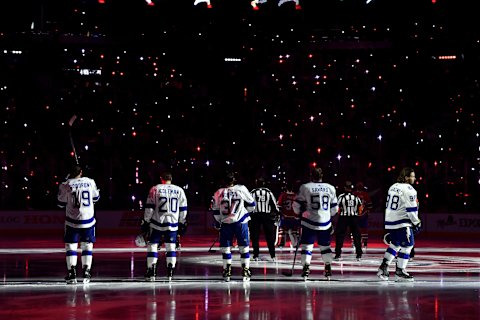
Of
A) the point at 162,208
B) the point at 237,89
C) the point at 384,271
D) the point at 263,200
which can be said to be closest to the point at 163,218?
the point at 162,208

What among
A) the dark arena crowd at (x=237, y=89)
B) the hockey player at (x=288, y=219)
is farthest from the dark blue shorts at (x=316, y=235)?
the dark arena crowd at (x=237, y=89)

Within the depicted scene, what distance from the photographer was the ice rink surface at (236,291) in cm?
1173

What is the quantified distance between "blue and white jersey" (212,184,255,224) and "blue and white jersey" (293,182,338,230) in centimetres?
91

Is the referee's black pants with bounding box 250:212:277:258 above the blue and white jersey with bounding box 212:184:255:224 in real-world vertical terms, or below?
below

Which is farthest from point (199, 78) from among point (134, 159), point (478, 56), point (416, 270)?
point (416, 270)

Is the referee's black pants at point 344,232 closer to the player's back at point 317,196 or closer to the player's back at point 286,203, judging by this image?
the player's back at point 286,203

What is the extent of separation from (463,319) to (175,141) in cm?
2990

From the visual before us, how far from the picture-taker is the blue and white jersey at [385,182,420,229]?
16188 millimetres

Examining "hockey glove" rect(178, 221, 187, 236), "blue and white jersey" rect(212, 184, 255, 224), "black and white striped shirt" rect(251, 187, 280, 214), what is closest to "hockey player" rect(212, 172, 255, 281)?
"blue and white jersey" rect(212, 184, 255, 224)

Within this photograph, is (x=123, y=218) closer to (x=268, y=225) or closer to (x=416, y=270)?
(x=268, y=225)

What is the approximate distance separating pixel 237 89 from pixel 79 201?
26.6 metres

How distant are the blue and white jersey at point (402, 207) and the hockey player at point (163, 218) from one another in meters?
3.60

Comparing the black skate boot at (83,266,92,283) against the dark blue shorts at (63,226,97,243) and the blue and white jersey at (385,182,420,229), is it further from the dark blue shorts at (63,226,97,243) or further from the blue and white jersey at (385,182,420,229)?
the blue and white jersey at (385,182,420,229)

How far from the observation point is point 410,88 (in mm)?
41906
